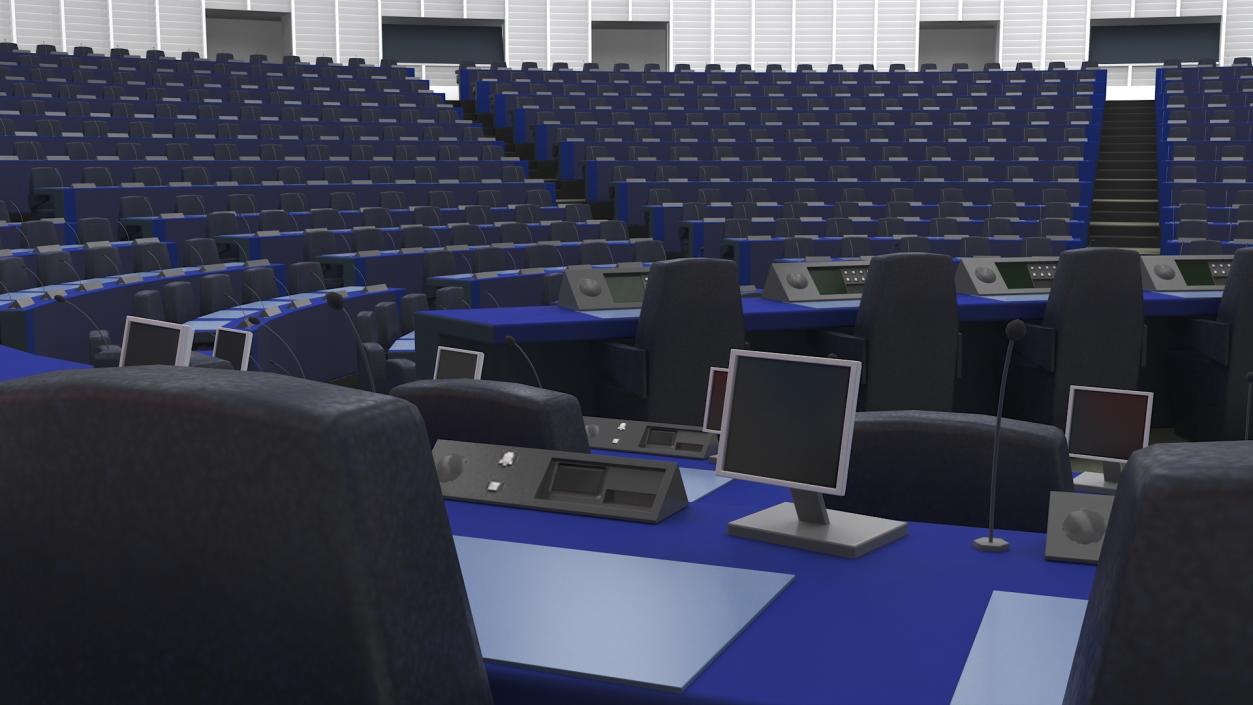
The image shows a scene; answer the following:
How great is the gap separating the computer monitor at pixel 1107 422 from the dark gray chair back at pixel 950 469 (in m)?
1.04

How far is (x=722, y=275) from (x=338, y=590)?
12.3 ft

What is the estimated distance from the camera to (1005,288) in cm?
544

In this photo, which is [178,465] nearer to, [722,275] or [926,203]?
[722,275]

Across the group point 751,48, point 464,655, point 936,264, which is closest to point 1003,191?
point 936,264

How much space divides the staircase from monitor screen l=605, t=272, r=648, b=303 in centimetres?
980

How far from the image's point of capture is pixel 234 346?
3678mm

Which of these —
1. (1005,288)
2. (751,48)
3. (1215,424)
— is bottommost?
(1215,424)

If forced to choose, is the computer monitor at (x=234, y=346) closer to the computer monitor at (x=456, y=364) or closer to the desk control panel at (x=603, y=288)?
the computer monitor at (x=456, y=364)

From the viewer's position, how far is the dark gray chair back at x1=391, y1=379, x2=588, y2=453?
1.97 meters

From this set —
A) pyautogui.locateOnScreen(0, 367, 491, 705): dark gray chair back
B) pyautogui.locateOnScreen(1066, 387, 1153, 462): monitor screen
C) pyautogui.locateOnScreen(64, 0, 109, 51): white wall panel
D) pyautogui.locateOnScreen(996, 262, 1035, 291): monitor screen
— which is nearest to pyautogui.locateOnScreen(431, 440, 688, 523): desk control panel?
pyautogui.locateOnScreen(0, 367, 491, 705): dark gray chair back

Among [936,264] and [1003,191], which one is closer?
[936,264]

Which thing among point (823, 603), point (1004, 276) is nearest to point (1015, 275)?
point (1004, 276)

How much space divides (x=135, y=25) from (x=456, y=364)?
19.0 meters

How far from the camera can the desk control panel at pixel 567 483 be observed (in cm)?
183
